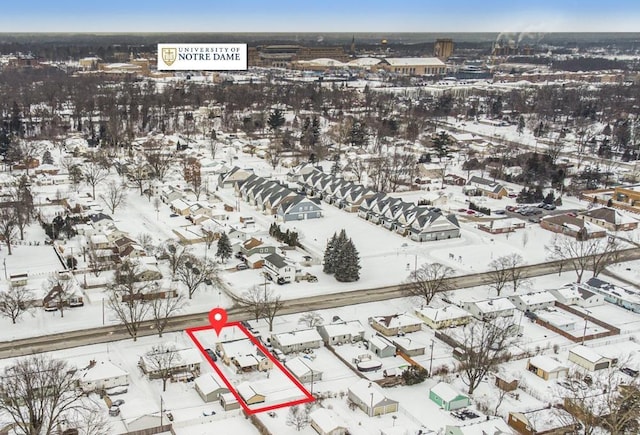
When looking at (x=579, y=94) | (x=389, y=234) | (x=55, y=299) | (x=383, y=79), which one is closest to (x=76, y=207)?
(x=55, y=299)

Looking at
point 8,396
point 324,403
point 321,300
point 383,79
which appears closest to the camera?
point 8,396

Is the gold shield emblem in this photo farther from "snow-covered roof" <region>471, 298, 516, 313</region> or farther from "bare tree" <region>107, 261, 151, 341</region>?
"snow-covered roof" <region>471, 298, 516, 313</region>

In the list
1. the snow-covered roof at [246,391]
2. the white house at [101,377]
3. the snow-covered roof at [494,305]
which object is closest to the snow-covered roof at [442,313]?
the snow-covered roof at [494,305]

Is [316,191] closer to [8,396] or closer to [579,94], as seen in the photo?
[8,396]

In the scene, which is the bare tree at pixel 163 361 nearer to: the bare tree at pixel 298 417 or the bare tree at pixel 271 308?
the bare tree at pixel 271 308

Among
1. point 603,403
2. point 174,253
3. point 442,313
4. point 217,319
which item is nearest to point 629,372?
point 603,403

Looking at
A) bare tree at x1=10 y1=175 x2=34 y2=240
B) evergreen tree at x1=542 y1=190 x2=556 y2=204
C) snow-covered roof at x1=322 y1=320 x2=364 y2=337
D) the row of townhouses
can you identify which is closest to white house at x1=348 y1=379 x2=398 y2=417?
snow-covered roof at x1=322 y1=320 x2=364 y2=337
